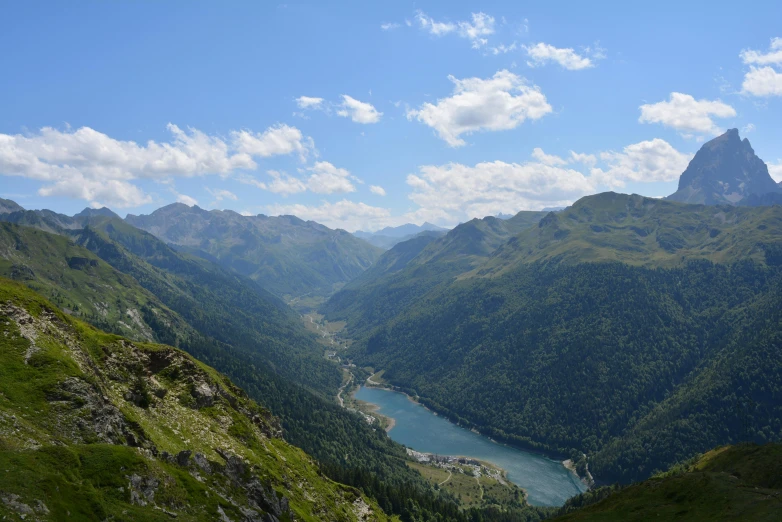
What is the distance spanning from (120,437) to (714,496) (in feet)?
346

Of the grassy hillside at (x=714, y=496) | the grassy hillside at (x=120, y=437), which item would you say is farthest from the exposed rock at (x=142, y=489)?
the grassy hillside at (x=714, y=496)

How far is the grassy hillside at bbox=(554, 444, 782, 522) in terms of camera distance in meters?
77.8

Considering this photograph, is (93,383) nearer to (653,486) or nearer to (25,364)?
(25,364)

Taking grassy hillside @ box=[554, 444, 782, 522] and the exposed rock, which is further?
grassy hillside @ box=[554, 444, 782, 522]

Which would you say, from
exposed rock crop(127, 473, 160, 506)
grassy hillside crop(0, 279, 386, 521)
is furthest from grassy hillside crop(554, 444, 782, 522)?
exposed rock crop(127, 473, 160, 506)

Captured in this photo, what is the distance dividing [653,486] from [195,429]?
105113mm

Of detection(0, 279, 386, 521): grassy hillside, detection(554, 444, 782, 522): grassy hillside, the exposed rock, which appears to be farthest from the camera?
detection(554, 444, 782, 522): grassy hillside

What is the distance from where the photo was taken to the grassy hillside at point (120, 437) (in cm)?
4409

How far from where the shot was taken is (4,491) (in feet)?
122

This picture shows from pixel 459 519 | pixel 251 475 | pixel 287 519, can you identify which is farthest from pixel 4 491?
pixel 459 519

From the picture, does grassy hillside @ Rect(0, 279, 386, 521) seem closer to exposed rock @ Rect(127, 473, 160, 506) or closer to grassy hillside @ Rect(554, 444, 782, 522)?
exposed rock @ Rect(127, 473, 160, 506)

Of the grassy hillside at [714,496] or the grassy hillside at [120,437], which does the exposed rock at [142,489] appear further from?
the grassy hillside at [714,496]

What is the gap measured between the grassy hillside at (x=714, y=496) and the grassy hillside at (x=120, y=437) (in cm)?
6333

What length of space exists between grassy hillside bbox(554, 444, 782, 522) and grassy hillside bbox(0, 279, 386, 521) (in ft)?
208
